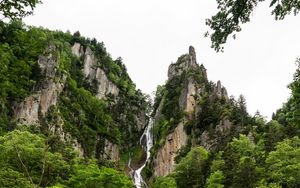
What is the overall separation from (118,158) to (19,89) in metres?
30.3

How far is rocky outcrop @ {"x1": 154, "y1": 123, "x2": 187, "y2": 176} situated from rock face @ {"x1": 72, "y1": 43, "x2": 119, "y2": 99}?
40174 millimetres

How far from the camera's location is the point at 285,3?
13.6m

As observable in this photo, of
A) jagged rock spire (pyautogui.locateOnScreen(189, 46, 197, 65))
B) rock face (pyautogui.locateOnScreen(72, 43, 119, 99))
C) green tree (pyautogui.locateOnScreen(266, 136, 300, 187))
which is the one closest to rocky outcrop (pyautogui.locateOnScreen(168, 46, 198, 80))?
jagged rock spire (pyautogui.locateOnScreen(189, 46, 197, 65))

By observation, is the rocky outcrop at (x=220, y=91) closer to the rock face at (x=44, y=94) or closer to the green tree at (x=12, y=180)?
the rock face at (x=44, y=94)

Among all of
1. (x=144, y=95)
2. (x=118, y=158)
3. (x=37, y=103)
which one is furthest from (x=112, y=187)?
(x=144, y=95)

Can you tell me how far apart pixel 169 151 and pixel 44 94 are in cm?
2836

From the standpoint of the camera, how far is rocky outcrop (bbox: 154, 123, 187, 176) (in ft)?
278

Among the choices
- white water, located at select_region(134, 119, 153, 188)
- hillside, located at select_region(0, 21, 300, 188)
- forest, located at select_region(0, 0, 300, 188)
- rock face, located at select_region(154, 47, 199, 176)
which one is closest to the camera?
forest, located at select_region(0, 0, 300, 188)

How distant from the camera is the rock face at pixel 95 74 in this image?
12494 centimetres

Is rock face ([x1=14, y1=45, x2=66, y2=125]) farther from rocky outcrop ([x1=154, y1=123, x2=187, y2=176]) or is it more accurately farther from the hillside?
rocky outcrop ([x1=154, y1=123, x2=187, y2=176])

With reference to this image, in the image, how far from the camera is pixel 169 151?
86875 mm

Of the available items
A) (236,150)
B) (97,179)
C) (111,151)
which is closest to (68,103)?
(111,151)

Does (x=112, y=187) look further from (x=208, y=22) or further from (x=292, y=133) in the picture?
(x=292, y=133)

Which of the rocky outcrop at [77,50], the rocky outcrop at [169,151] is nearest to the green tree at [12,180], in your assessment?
the rocky outcrop at [169,151]
